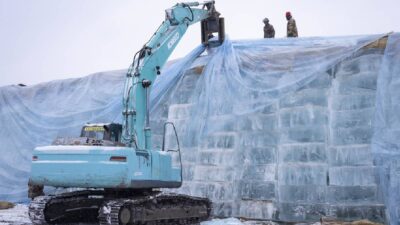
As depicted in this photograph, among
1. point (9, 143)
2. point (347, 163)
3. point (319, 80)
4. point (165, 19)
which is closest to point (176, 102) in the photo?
point (165, 19)

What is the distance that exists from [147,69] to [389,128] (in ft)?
15.8

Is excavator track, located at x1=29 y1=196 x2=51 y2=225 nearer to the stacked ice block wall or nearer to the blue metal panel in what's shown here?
the blue metal panel

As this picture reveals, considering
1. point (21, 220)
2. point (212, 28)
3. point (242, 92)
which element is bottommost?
point (21, 220)

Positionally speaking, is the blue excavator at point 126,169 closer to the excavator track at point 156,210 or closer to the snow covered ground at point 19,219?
the excavator track at point 156,210

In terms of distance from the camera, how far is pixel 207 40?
44.5 feet

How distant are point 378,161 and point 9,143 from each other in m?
12.0

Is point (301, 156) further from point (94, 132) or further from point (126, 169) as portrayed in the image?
point (94, 132)

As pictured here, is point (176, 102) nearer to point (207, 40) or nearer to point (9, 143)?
point (207, 40)

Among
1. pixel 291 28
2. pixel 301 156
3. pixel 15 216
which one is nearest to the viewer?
pixel 301 156

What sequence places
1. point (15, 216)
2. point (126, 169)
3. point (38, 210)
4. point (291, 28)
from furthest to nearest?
point (291, 28) < point (15, 216) < point (38, 210) < point (126, 169)

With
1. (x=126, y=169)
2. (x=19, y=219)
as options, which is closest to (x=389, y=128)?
(x=126, y=169)

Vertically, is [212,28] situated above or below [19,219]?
above

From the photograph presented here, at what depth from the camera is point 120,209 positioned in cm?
881

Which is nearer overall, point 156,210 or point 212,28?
point 156,210
